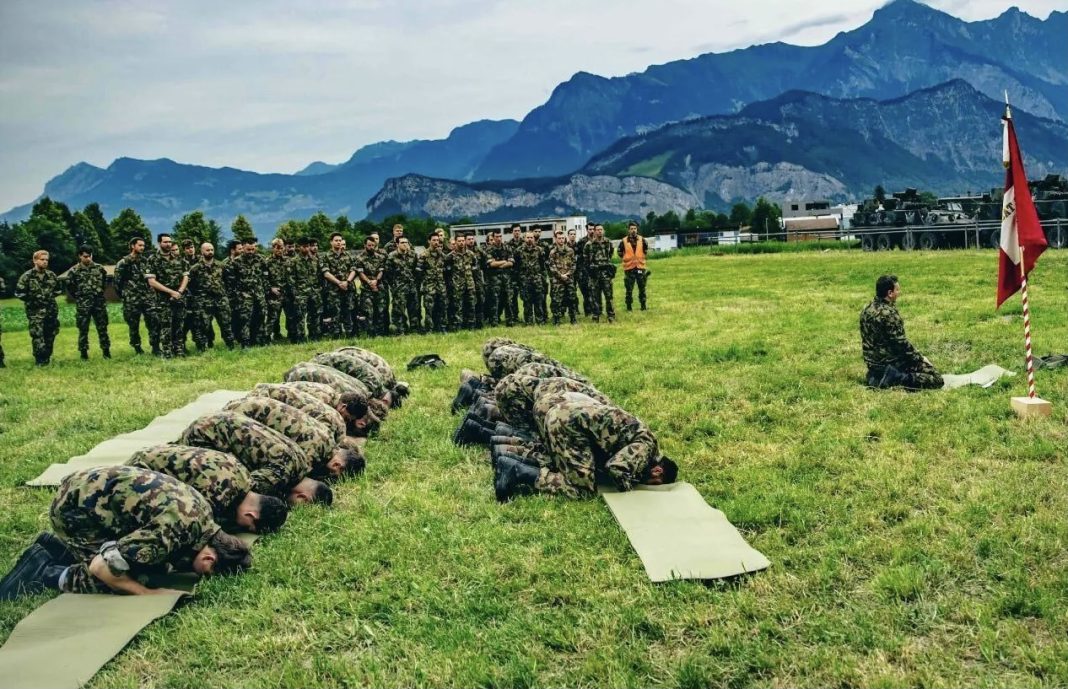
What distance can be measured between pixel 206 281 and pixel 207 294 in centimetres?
26

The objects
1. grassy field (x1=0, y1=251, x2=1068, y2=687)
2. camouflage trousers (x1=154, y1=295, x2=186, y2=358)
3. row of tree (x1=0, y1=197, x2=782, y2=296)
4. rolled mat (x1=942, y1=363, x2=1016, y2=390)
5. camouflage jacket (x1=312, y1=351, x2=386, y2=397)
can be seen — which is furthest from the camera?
row of tree (x1=0, y1=197, x2=782, y2=296)

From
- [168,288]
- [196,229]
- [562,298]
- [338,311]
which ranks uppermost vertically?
[196,229]

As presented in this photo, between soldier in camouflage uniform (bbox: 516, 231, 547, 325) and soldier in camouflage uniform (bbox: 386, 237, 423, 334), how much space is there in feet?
7.57

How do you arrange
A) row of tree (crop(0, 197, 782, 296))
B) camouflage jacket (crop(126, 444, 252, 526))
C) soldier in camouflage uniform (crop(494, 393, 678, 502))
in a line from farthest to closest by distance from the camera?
1. row of tree (crop(0, 197, 782, 296))
2. soldier in camouflage uniform (crop(494, 393, 678, 502))
3. camouflage jacket (crop(126, 444, 252, 526))

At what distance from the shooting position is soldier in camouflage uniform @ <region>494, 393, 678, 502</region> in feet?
21.8

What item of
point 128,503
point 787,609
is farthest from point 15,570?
point 787,609

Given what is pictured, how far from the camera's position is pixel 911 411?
28.2ft

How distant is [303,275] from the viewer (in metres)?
16.7

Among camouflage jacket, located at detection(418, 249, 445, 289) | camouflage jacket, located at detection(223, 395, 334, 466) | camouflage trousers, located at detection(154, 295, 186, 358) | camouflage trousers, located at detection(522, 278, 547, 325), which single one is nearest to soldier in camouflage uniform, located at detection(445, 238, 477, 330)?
camouflage jacket, located at detection(418, 249, 445, 289)

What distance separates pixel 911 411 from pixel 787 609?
4.82 meters

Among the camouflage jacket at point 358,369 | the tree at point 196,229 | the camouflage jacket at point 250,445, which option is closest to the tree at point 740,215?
the tree at point 196,229

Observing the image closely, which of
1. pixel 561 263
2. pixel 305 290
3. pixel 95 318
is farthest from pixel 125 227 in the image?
pixel 561 263

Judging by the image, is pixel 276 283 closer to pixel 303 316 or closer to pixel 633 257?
pixel 303 316

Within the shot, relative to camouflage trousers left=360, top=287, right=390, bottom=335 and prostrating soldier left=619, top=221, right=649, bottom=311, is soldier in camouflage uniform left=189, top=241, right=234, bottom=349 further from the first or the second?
prostrating soldier left=619, top=221, right=649, bottom=311
